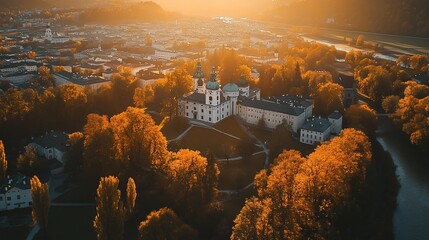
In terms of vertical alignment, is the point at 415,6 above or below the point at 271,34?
above

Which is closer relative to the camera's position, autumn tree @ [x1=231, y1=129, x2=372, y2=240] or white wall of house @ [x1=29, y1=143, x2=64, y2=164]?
autumn tree @ [x1=231, y1=129, x2=372, y2=240]

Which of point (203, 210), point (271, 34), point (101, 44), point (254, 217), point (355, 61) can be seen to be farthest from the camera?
point (271, 34)

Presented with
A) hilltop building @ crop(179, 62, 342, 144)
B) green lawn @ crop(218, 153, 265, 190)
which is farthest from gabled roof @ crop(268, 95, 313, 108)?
green lawn @ crop(218, 153, 265, 190)

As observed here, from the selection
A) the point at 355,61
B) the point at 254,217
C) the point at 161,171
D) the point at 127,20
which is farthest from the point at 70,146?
the point at 127,20

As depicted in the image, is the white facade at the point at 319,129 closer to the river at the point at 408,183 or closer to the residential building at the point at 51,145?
the river at the point at 408,183

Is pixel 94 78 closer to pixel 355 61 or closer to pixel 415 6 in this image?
pixel 355 61

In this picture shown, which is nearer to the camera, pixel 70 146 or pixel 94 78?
pixel 70 146

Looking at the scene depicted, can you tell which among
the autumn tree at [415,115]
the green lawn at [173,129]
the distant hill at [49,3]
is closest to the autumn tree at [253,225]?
the green lawn at [173,129]

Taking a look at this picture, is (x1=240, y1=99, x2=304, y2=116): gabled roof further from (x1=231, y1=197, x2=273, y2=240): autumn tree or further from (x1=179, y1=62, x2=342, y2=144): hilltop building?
(x1=231, y1=197, x2=273, y2=240): autumn tree
